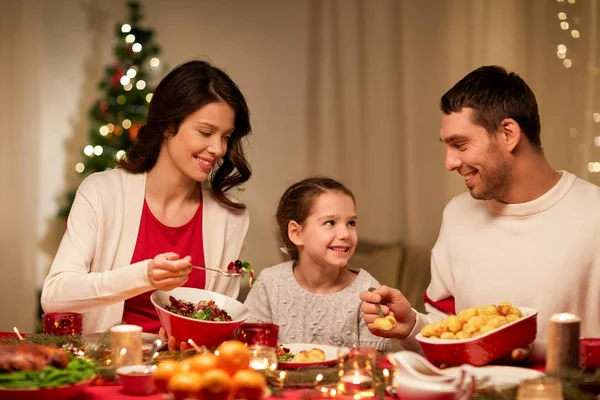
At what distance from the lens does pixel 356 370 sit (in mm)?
1741

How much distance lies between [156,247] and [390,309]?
39.8 inches

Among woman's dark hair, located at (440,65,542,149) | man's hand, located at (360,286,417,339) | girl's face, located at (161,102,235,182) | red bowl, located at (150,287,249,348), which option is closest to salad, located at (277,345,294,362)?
red bowl, located at (150,287,249,348)

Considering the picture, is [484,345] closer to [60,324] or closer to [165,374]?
[165,374]

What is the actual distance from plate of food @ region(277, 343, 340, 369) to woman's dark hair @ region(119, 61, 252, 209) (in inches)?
41.7

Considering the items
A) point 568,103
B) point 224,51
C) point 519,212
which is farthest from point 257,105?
point 519,212

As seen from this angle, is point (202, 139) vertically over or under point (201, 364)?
over

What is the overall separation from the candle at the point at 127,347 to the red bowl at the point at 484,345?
0.71 m

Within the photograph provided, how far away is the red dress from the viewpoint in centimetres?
286

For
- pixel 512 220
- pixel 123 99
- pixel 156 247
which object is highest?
pixel 123 99

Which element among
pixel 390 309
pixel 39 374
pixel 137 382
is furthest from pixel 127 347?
pixel 390 309

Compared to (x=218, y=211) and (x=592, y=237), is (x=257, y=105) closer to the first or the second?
(x=218, y=211)

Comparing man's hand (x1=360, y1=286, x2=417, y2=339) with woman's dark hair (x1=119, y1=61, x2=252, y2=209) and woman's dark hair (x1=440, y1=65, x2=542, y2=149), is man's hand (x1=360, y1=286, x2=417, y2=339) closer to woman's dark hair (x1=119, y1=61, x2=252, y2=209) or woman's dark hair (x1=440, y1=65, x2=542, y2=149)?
woman's dark hair (x1=440, y1=65, x2=542, y2=149)

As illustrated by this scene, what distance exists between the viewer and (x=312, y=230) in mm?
3016

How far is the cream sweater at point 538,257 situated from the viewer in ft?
8.30
